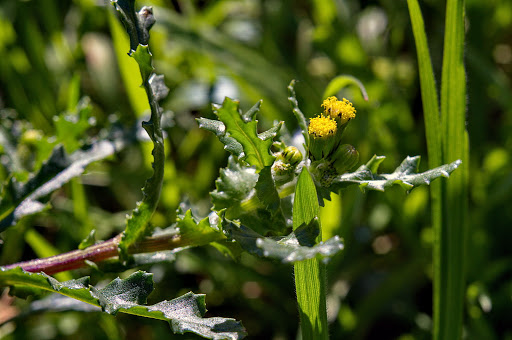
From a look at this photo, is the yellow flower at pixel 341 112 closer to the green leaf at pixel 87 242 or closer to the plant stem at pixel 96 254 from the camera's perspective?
the plant stem at pixel 96 254

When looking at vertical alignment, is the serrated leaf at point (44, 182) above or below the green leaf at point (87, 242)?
above

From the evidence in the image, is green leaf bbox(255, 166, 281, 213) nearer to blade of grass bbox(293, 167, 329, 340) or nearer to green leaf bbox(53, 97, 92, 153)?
blade of grass bbox(293, 167, 329, 340)

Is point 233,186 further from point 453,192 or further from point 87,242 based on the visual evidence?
point 453,192

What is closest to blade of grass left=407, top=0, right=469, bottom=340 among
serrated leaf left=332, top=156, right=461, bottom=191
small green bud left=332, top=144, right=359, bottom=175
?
serrated leaf left=332, top=156, right=461, bottom=191

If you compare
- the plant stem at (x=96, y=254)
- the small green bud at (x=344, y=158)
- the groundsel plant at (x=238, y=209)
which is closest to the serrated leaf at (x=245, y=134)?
the groundsel plant at (x=238, y=209)

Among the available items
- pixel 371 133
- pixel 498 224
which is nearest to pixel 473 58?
pixel 371 133

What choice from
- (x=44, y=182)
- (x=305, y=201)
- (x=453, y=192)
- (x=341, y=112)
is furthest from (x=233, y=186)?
(x=453, y=192)

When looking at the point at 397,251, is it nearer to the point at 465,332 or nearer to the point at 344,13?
the point at 465,332
